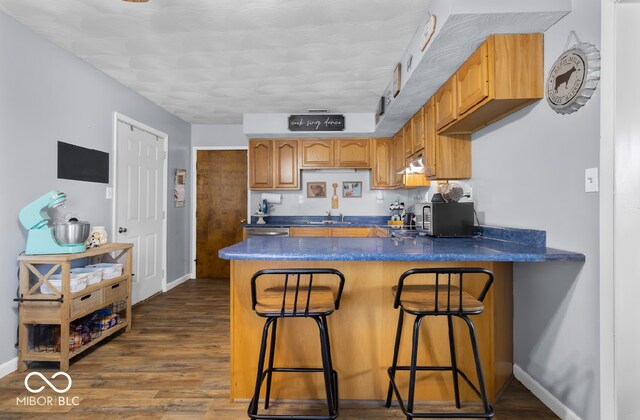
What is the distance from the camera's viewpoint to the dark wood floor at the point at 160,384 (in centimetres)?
190

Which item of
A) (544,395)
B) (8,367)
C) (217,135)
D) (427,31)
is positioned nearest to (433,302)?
(544,395)

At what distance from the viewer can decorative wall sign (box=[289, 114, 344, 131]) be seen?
4621 mm

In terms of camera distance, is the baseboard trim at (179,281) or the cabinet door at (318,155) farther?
the cabinet door at (318,155)

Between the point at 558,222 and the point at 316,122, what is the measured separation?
130 inches

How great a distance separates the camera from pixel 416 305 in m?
1.58

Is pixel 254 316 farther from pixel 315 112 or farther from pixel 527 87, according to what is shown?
pixel 315 112

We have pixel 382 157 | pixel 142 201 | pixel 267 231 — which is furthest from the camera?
pixel 382 157

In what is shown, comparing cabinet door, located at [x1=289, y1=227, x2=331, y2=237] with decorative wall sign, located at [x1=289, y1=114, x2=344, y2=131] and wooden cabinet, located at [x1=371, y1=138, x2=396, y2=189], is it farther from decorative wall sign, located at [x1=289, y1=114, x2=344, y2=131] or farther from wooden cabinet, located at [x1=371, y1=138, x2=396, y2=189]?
decorative wall sign, located at [x1=289, y1=114, x2=344, y2=131]

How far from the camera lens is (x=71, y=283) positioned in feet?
7.94

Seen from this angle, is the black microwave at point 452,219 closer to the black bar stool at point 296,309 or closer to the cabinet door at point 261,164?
the black bar stool at point 296,309

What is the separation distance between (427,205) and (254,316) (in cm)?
170

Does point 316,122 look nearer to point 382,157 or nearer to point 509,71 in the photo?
point 382,157

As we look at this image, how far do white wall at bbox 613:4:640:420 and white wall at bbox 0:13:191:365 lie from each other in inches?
135

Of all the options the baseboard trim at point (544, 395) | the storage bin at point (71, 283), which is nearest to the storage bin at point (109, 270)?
the storage bin at point (71, 283)
